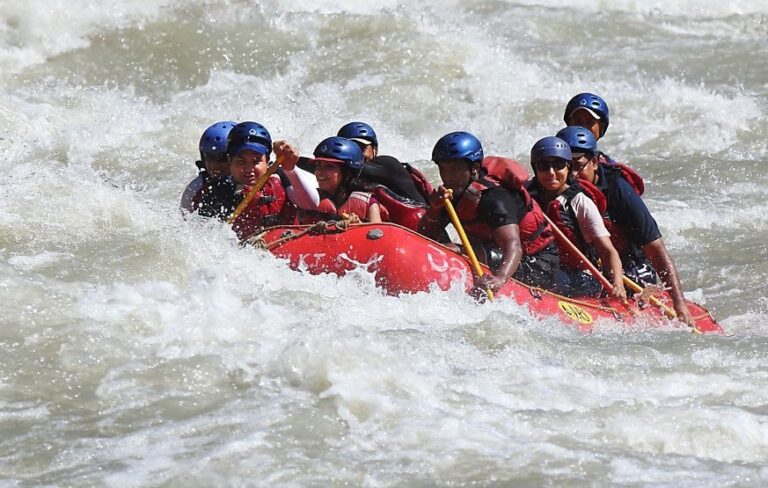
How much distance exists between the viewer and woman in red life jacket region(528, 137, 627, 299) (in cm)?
714

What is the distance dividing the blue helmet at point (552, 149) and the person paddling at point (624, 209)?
299mm

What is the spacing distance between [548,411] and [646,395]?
0.57 m

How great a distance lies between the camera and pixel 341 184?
7105 mm

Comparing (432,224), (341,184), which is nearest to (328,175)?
(341,184)

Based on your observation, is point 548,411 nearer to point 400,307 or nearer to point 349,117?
point 400,307

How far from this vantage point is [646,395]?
221 inches

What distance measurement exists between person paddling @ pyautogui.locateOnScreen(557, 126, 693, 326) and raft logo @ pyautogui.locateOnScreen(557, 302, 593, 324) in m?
0.70

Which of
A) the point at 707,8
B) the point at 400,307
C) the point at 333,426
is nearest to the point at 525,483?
the point at 333,426

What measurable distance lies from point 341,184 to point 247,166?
22.2 inches

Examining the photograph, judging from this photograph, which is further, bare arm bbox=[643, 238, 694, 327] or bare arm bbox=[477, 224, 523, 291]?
bare arm bbox=[643, 238, 694, 327]

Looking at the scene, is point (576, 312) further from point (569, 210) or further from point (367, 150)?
point (367, 150)

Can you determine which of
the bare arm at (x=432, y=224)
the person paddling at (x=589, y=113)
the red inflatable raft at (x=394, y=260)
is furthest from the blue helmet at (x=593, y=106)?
the red inflatable raft at (x=394, y=260)

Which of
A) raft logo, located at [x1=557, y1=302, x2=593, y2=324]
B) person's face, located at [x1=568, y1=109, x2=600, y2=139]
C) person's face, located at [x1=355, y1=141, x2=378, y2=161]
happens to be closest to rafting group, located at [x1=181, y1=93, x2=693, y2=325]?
person's face, located at [x1=355, y1=141, x2=378, y2=161]

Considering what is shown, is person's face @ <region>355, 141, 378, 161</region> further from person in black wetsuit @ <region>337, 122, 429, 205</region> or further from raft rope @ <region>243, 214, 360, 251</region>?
raft rope @ <region>243, 214, 360, 251</region>
